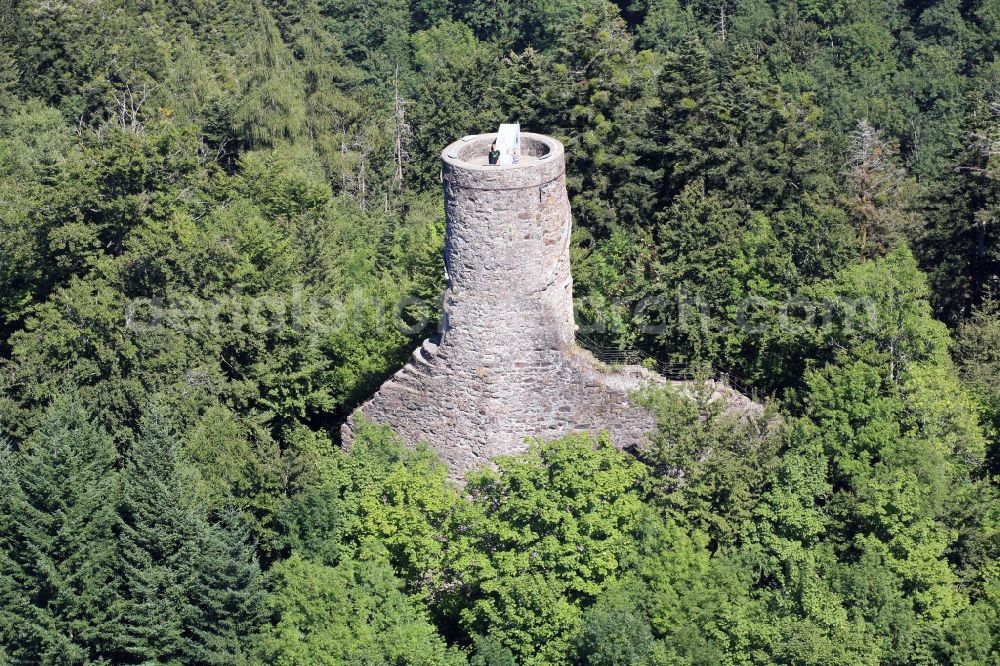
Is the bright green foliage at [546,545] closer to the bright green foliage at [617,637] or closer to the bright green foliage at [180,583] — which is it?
the bright green foliage at [617,637]

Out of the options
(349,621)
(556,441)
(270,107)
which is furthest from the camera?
(270,107)

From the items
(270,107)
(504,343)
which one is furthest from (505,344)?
(270,107)

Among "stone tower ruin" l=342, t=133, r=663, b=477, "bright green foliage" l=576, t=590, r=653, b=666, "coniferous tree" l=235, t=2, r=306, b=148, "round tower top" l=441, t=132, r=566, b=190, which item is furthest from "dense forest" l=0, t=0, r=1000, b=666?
"coniferous tree" l=235, t=2, r=306, b=148

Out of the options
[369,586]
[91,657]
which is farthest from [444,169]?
[91,657]

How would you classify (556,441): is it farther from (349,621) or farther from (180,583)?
(180,583)

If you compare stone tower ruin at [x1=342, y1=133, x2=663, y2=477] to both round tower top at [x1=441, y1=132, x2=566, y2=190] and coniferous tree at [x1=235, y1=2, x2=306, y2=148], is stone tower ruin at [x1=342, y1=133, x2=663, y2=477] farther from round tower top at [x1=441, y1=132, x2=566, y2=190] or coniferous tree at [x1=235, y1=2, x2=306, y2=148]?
coniferous tree at [x1=235, y1=2, x2=306, y2=148]

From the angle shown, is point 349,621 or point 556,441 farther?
point 556,441

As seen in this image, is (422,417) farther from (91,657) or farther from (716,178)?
(716,178)
